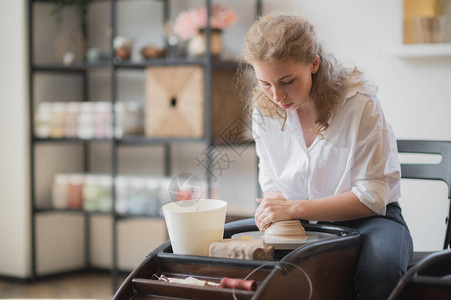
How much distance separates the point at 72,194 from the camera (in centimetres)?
385

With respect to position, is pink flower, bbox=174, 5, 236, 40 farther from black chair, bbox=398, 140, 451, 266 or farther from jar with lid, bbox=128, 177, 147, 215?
black chair, bbox=398, 140, 451, 266

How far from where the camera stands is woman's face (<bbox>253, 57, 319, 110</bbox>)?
1.64 m

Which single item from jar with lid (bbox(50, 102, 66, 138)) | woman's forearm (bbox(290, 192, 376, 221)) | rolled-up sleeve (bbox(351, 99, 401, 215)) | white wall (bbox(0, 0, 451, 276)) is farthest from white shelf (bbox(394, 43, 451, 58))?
jar with lid (bbox(50, 102, 66, 138))

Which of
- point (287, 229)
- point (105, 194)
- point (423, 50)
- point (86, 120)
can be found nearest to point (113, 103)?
point (86, 120)

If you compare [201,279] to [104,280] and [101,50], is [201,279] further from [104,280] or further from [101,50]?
[101,50]

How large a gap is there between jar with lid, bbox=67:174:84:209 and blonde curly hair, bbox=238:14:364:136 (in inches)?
84.5


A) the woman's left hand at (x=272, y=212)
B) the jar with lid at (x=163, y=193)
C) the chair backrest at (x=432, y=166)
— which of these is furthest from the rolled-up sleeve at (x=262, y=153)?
the jar with lid at (x=163, y=193)

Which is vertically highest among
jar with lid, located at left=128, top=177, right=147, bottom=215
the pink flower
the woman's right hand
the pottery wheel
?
the pink flower

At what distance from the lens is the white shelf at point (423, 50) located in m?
2.93

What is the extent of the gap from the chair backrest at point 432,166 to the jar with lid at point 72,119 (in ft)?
7.28

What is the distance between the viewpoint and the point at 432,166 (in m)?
2.05

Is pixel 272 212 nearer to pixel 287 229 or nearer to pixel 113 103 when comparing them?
pixel 287 229

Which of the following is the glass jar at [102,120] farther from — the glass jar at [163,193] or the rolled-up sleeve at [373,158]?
the rolled-up sleeve at [373,158]

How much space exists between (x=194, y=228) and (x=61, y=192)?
8.52 ft
